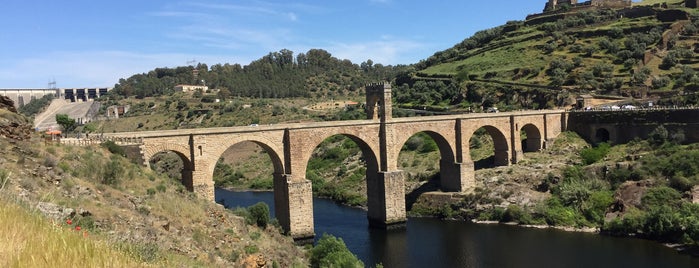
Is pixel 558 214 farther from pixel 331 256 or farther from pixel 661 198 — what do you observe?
pixel 331 256

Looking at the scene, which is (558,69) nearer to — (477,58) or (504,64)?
(504,64)

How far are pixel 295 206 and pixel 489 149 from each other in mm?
20267

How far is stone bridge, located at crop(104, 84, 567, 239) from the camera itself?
2430cm

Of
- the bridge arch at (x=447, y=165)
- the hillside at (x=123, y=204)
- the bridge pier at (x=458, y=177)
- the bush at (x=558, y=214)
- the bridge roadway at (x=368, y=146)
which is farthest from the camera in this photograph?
the bridge pier at (x=458, y=177)

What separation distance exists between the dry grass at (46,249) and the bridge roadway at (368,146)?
17.3 meters

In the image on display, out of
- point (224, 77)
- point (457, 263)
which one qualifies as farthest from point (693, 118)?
point (224, 77)

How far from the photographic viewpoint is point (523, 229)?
98.1 feet

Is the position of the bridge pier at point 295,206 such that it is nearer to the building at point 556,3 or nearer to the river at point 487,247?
the river at point 487,247

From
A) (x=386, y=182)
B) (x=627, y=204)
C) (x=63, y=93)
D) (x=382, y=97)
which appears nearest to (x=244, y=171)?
(x=386, y=182)

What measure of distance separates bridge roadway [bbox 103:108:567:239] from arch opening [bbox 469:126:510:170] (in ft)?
0.32

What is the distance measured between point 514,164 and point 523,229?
868 centimetres

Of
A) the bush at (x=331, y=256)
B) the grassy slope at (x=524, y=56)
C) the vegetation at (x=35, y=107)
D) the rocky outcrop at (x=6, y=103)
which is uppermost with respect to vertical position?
the grassy slope at (x=524, y=56)

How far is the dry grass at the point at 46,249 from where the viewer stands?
386 centimetres

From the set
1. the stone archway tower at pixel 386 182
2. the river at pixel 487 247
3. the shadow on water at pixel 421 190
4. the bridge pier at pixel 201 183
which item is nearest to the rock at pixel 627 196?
the river at pixel 487 247
